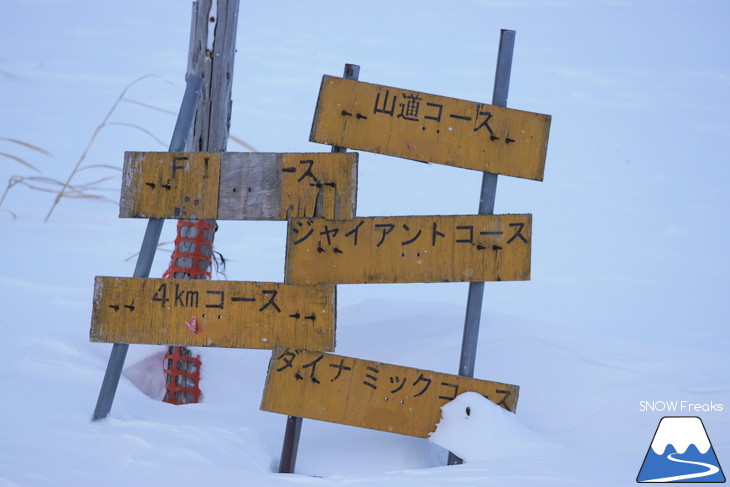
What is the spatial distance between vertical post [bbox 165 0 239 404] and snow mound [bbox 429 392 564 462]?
2205 mm

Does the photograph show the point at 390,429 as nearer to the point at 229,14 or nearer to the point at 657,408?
the point at 657,408

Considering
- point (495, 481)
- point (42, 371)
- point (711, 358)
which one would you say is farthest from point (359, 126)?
point (711, 358)

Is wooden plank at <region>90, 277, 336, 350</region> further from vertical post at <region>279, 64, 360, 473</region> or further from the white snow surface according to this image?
the white snow surface

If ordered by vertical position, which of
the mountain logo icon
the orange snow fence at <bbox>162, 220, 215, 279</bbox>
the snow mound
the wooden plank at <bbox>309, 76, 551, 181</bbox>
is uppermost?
the wooden plank at <bbox>309, 76, 551, 181</bbox>

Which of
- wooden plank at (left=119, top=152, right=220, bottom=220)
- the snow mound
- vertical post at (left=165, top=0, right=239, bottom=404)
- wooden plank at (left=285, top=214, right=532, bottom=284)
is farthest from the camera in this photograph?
vertical post at (left=165, top=0, right=239, bottom=404)

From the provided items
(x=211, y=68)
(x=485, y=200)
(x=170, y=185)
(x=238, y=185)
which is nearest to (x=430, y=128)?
(x=485, y=200)

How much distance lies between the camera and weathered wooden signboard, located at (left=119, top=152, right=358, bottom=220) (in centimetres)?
387

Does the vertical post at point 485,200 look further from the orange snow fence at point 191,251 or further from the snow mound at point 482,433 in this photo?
the orange snow fence at point 191,251

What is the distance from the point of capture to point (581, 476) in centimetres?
317

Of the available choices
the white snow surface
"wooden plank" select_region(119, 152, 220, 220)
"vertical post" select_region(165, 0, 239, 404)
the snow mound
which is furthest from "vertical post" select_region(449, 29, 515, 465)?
"vertical post" select_region(165, 0, 239, 404)

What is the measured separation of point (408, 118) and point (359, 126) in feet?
0.77

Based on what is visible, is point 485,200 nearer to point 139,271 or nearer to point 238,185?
point 238,185

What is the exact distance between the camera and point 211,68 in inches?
210

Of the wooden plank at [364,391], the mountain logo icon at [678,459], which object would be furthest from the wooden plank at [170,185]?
the mountain logo icon at [678,459]
